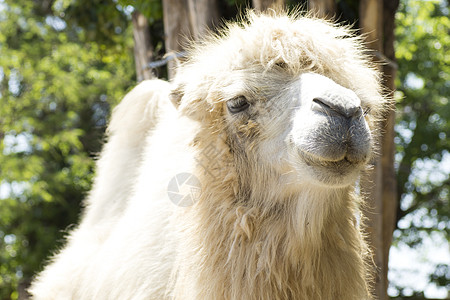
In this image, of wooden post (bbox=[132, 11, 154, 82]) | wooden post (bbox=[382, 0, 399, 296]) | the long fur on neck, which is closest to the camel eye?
the long fur on neck

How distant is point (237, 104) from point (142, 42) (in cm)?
202

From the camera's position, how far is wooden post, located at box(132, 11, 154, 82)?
13.0ft

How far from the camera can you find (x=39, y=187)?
10039 mm

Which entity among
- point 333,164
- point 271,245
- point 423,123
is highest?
point 333,164

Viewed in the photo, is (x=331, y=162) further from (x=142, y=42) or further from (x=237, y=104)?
(x=142, y=42)

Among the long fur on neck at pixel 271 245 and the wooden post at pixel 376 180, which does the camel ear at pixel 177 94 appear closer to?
the long fur on neck at pixel 271 245

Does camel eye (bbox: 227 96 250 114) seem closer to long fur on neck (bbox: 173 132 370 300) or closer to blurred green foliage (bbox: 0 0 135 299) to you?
long fur on neck (bbox: 173 132 370 300)

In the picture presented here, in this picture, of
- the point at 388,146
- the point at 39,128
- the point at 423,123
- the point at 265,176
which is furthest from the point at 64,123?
the point at 265,176

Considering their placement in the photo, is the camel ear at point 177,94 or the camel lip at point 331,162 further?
the camel ear at point 177,94

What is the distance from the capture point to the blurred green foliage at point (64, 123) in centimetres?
982

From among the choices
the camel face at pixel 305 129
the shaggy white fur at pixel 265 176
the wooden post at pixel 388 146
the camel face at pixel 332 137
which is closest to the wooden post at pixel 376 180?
the wooden post at pixel 388 146

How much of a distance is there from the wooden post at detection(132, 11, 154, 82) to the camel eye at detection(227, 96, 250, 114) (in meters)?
1.86

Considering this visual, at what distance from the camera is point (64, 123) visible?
12.0m

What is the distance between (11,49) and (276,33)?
33.3ft
